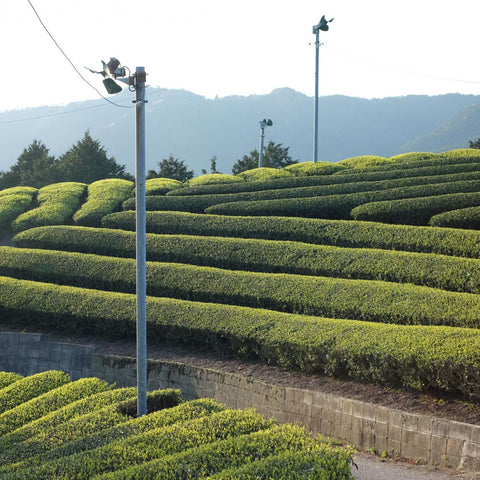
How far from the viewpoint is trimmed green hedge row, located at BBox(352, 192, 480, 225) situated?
1427cm

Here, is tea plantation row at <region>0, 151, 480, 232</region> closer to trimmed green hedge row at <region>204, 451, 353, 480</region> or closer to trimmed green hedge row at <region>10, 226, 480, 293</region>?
trimmed green hedge row at <region>10, 226, 480, 293</region>

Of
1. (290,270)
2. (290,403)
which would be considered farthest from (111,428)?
(290,270)

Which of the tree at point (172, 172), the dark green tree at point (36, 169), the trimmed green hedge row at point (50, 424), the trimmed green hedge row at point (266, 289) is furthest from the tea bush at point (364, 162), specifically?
the dark green tree at point (36, 169)

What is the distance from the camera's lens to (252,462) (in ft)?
17.4

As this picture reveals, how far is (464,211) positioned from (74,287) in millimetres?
9172

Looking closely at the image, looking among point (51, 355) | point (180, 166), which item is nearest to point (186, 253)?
point (51, 355)

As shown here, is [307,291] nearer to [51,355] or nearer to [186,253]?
[186,253]

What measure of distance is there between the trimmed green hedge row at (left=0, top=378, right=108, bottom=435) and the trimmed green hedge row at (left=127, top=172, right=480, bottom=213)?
9272 mm

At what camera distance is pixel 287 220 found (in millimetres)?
15422

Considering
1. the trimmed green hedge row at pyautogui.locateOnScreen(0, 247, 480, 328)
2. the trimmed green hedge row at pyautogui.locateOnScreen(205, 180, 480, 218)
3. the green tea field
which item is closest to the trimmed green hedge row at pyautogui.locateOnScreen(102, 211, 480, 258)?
the green tea field

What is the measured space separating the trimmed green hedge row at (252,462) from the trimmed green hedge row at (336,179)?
13150 mm

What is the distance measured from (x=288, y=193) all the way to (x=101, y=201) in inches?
243

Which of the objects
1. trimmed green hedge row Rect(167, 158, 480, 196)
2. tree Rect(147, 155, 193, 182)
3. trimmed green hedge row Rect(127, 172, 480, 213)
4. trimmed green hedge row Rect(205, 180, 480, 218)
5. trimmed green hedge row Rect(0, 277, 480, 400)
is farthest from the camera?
tree Rect(147, 155, 193, 182)

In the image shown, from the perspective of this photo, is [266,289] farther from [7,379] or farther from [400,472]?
[400,472]
